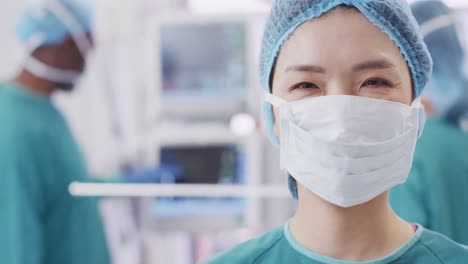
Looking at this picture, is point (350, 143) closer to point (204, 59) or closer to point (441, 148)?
point (441, 148)

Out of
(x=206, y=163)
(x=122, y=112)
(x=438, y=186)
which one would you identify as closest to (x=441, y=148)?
(x=438, y=186)

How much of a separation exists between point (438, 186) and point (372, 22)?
0.80m

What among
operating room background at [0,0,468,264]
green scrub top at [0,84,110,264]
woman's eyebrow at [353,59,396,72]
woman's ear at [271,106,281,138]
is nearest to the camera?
woman's eyebrow at [353,59,396,72]

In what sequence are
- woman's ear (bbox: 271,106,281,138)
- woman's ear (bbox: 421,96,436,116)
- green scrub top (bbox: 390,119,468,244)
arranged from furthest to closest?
woman's ear (bbox: 421,96,436,116)
green scrub top (bbox: 390,119,468,244)
woman's ear (bbox: 271,106,281,138)

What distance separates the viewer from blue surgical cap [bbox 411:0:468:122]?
5.43 feet

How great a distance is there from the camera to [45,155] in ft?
6.73

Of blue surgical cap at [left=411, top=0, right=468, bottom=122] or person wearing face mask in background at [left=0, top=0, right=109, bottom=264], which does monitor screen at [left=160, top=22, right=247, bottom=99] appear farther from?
blue surgical cap at [left=411, top=0, right=468, bottom=122]

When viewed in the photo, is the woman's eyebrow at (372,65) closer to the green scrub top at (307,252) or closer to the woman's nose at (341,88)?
the woman's nose at (341,88)

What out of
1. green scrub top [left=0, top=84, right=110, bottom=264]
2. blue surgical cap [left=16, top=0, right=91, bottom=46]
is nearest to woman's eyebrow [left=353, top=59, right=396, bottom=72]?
green scrub top [left=0, top=84, right=110, bottom=264]

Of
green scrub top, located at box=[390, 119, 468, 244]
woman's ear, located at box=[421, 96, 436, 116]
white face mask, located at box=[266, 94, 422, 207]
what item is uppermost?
white face mask, located at box=[266, 94, 422, 207]

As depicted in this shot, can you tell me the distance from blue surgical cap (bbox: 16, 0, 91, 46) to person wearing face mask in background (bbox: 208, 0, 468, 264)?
4.32ft

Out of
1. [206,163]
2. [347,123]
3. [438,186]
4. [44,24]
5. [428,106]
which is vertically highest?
[44,24]

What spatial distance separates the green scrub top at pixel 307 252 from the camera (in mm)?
989

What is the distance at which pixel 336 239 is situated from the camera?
1012 millimetres
